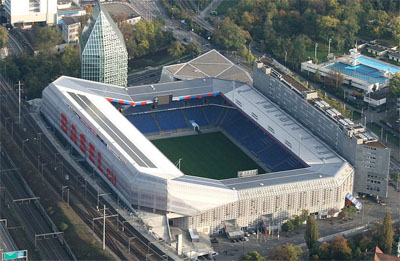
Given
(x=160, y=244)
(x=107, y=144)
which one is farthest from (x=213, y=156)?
(x=160, y=244)

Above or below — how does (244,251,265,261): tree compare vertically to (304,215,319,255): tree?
below

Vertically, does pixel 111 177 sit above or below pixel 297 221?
above

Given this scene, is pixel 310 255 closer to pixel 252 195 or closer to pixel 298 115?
pixel 252 195

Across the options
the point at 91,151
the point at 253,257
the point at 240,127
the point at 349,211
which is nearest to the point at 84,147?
the point at 91,151

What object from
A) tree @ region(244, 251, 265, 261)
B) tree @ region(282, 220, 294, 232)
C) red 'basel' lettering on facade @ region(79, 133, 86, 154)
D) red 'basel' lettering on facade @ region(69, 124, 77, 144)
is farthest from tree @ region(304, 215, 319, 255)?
red 'basel' lettering on facade @ region(69, 124, 77, 144)

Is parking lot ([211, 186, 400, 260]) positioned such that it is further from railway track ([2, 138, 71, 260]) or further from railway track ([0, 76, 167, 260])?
railway track ([2, 138, 71, 260])

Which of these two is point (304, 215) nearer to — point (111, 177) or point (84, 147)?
point (111, 177)

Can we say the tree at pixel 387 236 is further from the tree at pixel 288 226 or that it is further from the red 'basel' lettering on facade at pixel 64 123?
the red 'basel' lettering on facade at pixel 64 123
